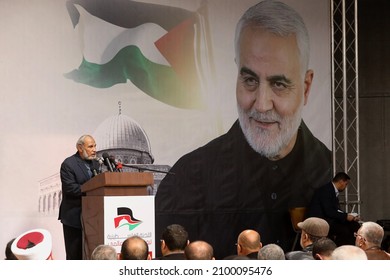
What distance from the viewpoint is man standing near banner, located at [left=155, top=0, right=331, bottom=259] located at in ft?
29.2

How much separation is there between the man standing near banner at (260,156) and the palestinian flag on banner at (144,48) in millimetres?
554

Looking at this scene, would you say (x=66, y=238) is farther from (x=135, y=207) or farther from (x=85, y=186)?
(x=135, y=207)

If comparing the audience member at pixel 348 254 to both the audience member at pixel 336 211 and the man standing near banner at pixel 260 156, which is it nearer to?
the audience member at pixel 336 211

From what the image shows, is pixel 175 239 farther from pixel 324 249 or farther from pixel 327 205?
pixel 327 205

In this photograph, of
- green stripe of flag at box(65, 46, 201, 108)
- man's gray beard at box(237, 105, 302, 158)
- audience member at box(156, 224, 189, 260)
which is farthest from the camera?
man's gray beard at box(237, 105, 302, 158)

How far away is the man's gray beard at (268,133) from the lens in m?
9.10

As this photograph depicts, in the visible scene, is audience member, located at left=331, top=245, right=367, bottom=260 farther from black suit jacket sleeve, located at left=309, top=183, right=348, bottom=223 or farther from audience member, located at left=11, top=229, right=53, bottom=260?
black suit jacket sleeve, located at left=309, top=183, right=348, bottom=223

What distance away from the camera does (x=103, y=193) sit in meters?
5.55

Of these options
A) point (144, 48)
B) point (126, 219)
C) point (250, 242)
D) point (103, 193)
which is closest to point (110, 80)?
point (144, 48)

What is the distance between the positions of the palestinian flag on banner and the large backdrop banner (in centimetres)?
1

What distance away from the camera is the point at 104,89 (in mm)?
8531

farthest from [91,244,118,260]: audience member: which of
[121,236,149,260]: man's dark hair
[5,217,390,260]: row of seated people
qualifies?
[121,236,149,260]: man's dark hair

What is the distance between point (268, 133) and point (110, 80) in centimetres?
205
